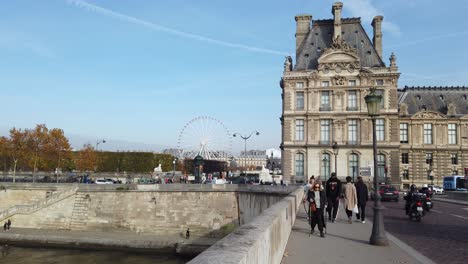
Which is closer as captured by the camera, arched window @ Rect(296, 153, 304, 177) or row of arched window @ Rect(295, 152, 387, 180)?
row of arched window @ Rect(295, 152, 387, 180)

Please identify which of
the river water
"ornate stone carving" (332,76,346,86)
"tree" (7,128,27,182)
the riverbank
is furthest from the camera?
"tree" (7,128,27,182)

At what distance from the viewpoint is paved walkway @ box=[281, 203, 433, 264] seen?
923 cm

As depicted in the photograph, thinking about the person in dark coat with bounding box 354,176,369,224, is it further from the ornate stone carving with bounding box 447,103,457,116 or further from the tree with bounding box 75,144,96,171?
the tree with bounding box 75,144,96,171

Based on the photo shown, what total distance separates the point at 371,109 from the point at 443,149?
5502 cm

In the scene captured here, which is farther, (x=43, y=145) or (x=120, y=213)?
(x=43, y=145)

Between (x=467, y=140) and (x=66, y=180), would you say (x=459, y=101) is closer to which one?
(x=467, y=140)

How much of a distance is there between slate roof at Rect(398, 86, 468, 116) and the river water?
47.0 metres

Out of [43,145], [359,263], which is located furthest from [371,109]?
[43,145]

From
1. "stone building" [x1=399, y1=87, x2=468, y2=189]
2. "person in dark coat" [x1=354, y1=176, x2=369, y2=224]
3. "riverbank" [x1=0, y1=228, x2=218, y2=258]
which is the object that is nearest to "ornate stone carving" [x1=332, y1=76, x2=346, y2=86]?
"stone building" [x1=399, y1=87, x2=468, y2=189]

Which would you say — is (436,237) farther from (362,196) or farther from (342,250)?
(342,250)

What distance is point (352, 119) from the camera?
2170 inches

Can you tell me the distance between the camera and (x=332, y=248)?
10586 millimetres

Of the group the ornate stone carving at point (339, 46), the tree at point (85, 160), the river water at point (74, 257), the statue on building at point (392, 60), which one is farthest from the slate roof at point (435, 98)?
the tree at point (85, 160)

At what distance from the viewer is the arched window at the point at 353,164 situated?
54.3 metres
